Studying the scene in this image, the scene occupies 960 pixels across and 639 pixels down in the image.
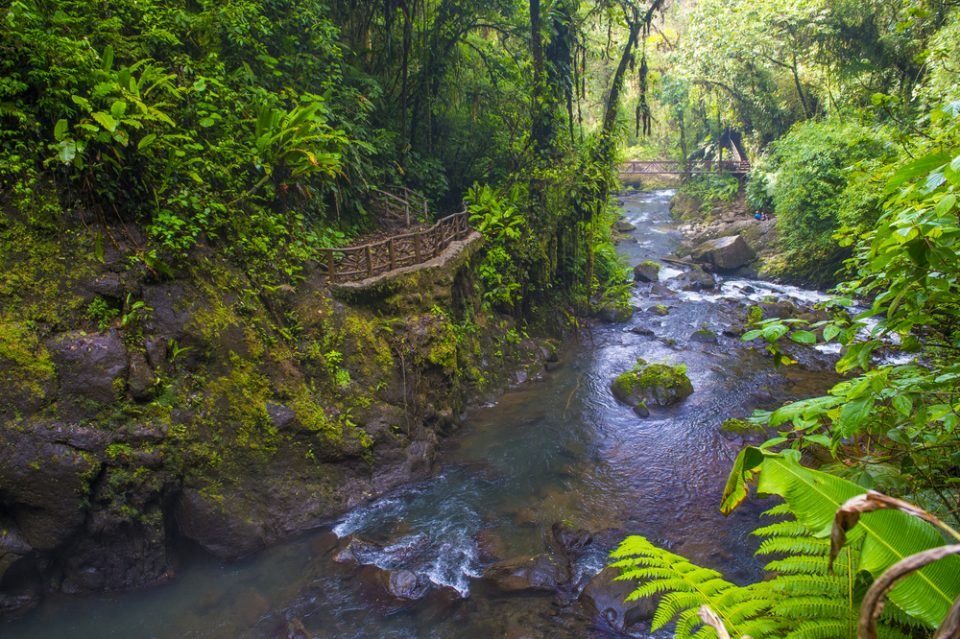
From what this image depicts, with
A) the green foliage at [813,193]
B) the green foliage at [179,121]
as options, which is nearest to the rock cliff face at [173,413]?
the green foliage at [179,121]

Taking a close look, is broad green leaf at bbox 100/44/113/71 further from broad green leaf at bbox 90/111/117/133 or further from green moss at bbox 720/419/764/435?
green moss at bbox 720/419/764/435

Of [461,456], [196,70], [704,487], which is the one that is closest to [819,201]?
[704,487]

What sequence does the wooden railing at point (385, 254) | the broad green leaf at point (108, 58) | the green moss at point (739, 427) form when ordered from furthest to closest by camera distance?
the green moss at point (739, 427), the wooden railing at point (385, 254), the broad green leaf at point (108, 58)

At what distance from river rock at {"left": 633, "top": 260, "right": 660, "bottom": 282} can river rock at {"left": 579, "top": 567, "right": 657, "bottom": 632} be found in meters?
16.0

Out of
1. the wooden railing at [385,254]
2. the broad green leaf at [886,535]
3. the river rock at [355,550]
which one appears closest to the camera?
the broad green leaf at [886,535]

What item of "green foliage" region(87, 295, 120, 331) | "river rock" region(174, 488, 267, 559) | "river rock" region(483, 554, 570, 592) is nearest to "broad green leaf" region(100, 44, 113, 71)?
"green foliage" region(87, 295, 120, 331)

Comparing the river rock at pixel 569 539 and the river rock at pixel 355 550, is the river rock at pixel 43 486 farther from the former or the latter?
the river rock at pixel 569 539

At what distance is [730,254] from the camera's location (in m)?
21.5

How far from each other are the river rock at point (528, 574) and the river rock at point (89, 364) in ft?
19.0

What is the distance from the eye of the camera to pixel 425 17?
13.3m

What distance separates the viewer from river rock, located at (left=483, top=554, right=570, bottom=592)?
6.64 metres

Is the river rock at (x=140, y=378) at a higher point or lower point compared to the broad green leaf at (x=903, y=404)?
lower

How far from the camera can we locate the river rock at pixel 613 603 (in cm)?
604

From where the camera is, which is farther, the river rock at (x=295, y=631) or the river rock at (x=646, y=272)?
the river rock at (x=646, y=272)
